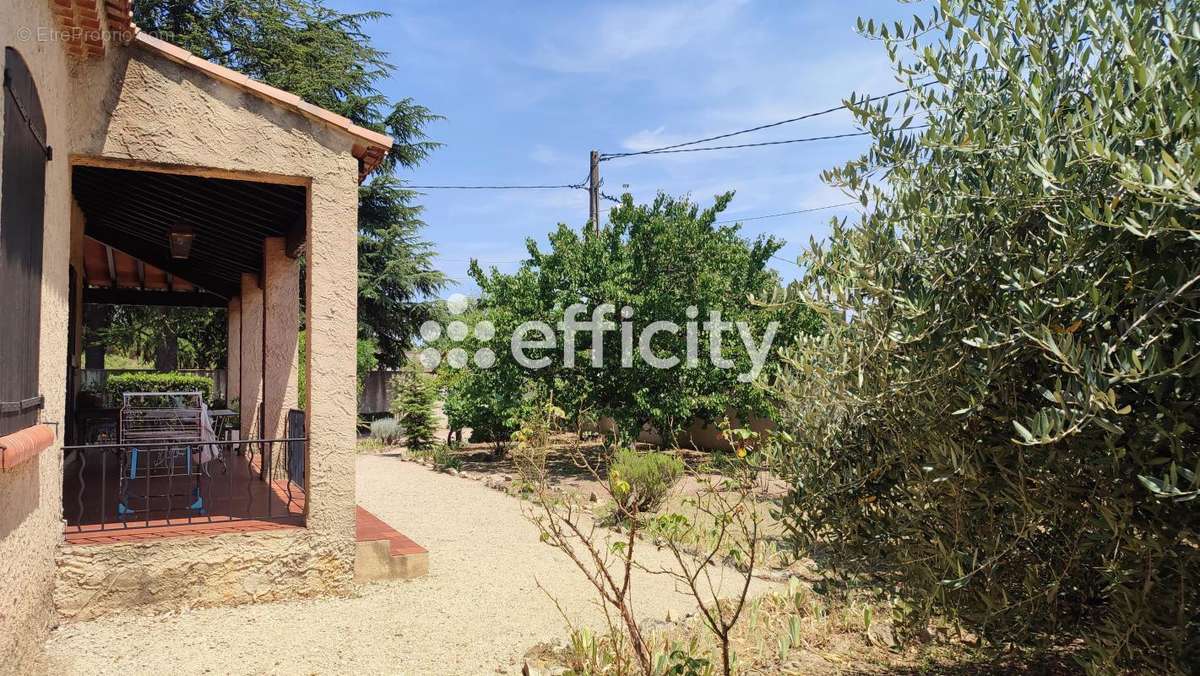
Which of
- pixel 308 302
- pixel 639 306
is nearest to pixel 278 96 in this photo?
pixel 308 302

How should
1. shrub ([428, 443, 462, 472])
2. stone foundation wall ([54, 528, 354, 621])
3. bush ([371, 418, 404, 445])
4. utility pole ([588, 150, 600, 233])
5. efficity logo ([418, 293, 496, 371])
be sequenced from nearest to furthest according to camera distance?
stone foundation wall ([54, 528, 354, 621]) → efficity logo ([418, 293, 496, 371]) → shrub ([428, 443, 462, 472]) → utility pole ([588, 150, 600, 233]) → bush ([371, 418, 404, 445])

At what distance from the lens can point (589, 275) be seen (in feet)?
45.2

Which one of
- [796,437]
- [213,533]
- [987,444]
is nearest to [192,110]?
[213,533]

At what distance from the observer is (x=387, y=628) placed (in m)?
5.38

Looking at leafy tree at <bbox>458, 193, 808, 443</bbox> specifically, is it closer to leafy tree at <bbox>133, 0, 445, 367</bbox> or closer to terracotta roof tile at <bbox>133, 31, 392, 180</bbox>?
terracotta roof tile at <bbox>133, 31, 392, 180</bbox>

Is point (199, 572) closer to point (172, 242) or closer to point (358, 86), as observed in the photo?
point (172, 242)

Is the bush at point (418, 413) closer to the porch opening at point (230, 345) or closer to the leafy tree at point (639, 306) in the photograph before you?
the leafy tree at point (639, 306)

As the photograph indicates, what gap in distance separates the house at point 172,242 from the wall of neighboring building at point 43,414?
0.06ft

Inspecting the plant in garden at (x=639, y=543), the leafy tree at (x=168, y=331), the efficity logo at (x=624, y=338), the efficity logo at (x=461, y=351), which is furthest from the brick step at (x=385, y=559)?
the leafy tree at (x=168, y=331)

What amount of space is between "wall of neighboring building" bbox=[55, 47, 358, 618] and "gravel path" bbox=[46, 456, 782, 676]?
0.19m

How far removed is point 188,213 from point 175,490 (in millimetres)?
2919

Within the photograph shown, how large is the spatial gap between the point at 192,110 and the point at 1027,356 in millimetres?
5671

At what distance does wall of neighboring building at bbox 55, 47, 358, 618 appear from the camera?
5410 mm

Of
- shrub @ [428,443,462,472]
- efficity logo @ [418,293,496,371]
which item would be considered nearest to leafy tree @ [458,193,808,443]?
efficity logo @ [418,293,496,371]
